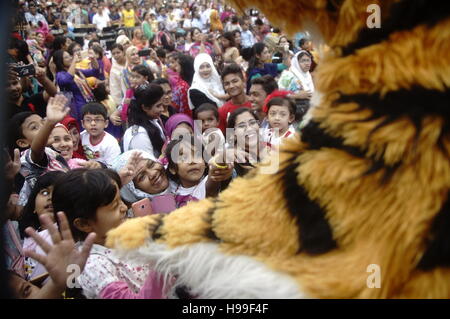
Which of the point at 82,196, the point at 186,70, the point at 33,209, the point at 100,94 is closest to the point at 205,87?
the point at 186,70

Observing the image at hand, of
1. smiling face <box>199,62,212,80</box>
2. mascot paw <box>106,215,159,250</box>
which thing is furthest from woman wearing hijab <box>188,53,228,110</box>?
mascot paw <box>106,215,159,250</box>

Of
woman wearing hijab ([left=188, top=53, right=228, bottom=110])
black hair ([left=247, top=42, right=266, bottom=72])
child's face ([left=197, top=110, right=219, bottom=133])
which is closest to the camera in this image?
child's face ([left=197, top=110, right=219, bottom=133])

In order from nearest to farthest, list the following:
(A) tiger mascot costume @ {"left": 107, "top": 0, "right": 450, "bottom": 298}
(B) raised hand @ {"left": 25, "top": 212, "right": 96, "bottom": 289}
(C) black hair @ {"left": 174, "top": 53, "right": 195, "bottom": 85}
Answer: (A) tiger mascot costume @ {"left": 107, "top": 0, "right": 450, "bottom": 298}
(B) raised hand @ {"left": 25, "top": 212, "right": 96, "bottom": 289}
(C) black hair @ {"left": 174, "top": 53, "right": 195, "bottom": 85}

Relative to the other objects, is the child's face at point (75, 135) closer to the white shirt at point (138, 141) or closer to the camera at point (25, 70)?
the white shirt at point (138, 141)

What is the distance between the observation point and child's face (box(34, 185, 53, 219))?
2303 mm

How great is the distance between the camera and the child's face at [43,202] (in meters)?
2.30

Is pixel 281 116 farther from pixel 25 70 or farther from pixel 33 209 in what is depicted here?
pixel 25 70

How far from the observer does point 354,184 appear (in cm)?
→ 87

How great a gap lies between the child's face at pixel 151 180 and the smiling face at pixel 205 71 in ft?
9.79

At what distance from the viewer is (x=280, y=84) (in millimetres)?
5449

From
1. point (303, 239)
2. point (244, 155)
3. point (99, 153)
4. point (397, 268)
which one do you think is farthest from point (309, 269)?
point (99, 153)

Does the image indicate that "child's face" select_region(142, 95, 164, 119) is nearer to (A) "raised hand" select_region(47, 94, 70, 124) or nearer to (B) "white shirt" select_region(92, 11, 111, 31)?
(A) "raised hand" select_region(47, 94, 70, 124)

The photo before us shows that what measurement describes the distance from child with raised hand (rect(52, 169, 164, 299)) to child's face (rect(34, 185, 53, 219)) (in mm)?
494

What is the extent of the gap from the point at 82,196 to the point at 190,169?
97cm
